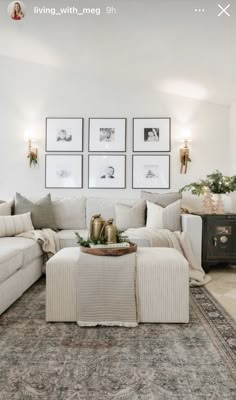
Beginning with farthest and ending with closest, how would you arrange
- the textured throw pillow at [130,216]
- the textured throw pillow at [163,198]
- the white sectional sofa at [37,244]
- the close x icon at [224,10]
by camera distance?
the textured throw pillow at [163,198] < the textured throw pillow at [130,216] < the close x icon at [224,10] < the white sectional sofa at [37,244]

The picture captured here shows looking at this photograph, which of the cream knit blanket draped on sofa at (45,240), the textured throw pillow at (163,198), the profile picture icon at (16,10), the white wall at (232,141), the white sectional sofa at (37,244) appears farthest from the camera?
the white wall at (232,141)

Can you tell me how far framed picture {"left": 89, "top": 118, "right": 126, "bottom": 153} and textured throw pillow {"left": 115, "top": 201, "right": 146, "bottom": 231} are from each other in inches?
37.4

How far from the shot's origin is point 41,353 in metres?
1.95

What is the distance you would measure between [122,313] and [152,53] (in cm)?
284

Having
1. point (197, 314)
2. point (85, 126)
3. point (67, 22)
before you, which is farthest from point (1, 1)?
point (197, 314)

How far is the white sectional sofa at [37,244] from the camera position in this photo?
8.82 ft

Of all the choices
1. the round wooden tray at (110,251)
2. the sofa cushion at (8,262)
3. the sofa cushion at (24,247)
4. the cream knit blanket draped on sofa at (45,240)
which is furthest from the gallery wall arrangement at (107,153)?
the round wooden tray at (110,251)

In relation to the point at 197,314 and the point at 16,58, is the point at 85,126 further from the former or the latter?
the point at 197,314

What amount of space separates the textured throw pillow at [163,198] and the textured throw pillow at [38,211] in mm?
1217

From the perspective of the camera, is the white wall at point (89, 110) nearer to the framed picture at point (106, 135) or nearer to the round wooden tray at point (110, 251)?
the framed picture at point (106, 135)

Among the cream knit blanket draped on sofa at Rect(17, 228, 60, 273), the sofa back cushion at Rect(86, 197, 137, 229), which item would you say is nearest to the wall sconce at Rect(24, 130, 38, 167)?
the sofa back cushion at Rect(86, 197, 137, 229)

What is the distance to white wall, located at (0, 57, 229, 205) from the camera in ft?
15.9

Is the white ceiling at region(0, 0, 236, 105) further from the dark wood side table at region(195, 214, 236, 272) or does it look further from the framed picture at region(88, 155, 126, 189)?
the dark wood side table at region(195, 214, 236, 272)

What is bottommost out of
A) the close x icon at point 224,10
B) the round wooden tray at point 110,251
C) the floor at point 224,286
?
the floor at point 224,286
